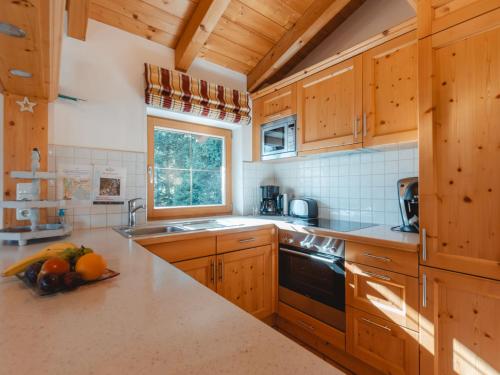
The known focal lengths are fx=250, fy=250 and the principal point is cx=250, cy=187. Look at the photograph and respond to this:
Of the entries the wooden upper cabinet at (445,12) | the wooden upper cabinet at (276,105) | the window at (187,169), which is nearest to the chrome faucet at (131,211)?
the window at (187,169)

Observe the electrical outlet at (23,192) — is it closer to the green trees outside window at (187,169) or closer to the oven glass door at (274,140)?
the green trees outside window at (187,169)

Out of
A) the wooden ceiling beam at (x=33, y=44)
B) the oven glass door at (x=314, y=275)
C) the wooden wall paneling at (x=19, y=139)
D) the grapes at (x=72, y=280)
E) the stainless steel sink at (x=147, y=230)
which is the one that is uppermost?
the wooden ceiling beam at (x=33, y=44)

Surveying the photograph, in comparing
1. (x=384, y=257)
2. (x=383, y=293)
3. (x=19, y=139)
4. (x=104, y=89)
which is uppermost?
(x=104, y=89)

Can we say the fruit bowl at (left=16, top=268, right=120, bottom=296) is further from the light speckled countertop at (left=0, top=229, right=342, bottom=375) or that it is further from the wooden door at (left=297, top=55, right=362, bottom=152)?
the wooden door at (left=297, top=55, right=362, bottom=152)

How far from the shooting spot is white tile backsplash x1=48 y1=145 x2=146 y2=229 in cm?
169

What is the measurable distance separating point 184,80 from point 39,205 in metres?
1.42

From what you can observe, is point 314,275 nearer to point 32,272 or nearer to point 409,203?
point 409,203

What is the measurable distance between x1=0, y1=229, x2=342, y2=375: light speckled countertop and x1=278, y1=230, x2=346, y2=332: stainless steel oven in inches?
47.3

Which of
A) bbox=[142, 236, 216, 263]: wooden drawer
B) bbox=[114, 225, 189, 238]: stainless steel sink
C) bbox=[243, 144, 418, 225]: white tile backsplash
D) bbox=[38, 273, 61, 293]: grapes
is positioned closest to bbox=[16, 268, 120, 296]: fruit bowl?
bbox=[38, 273, 61, 293]: grapes

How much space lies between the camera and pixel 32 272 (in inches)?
27.9

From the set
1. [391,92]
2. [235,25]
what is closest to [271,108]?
[235,25]

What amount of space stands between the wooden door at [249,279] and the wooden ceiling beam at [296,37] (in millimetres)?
1699

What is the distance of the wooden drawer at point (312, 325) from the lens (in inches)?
64.1

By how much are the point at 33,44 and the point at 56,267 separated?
2.62 feet
